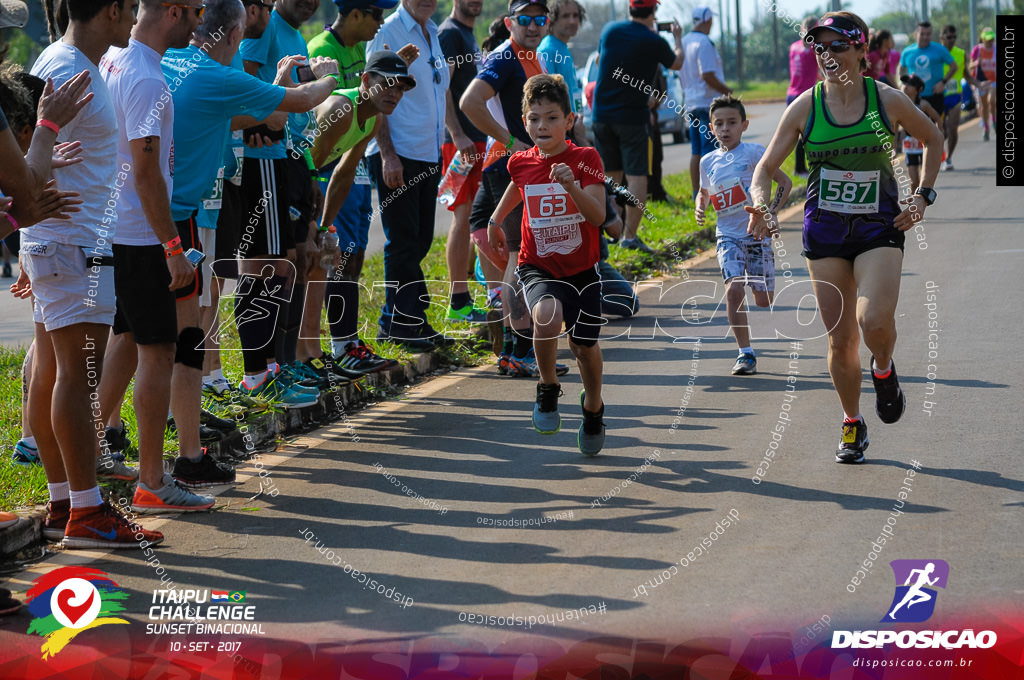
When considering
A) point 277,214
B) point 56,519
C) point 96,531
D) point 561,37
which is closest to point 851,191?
point 277,214

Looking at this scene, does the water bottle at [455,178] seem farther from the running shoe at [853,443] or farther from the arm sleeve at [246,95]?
the running shoe at [853,443]

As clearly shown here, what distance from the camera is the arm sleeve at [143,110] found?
5.33 m

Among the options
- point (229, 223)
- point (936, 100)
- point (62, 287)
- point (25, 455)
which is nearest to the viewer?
point (62, 287)

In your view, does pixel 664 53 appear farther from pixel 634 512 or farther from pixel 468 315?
pixel 634 512

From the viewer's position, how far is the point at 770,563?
468 centimetres

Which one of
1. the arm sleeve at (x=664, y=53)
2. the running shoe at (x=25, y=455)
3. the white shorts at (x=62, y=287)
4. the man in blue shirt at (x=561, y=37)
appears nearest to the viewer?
the white shorts at (x=62, y=287)

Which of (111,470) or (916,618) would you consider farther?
(111,470)

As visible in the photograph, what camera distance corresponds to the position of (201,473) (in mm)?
5984

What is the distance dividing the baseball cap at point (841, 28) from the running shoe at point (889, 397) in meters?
1.53

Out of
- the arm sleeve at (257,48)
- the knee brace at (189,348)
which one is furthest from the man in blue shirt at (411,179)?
the knee brace at (189,348)

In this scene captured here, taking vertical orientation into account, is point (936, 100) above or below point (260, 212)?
above

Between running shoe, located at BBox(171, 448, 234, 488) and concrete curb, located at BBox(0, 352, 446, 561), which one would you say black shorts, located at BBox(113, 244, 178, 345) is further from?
concrete curb, located at BBox(0, 352, 446, 561)

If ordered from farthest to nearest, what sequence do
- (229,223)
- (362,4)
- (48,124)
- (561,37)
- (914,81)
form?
(914,81), (561,37), (362,4), (229,223), (48,124)

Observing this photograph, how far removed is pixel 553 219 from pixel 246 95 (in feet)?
5.39
